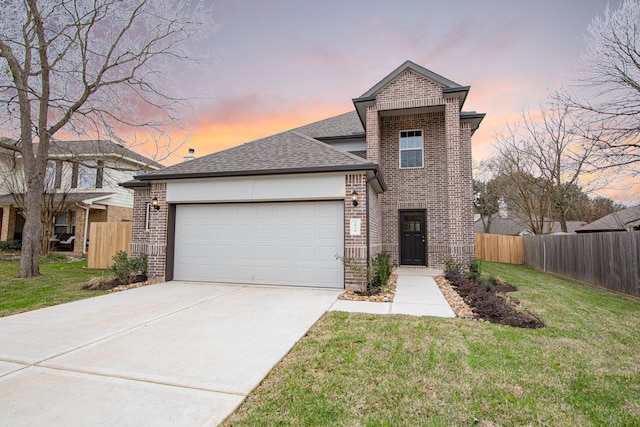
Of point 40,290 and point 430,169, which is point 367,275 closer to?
point 430,169

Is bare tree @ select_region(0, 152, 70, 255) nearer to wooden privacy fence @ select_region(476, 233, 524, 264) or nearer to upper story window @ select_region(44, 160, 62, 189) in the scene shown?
upper story window @ select_region(44, 160, 62, 189)

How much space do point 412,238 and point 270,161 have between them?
22.0 feet

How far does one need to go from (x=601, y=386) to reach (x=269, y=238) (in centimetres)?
669

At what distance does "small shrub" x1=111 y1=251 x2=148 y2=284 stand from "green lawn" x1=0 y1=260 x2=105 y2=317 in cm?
90

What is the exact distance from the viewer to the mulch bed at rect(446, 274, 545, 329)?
17.0 ft

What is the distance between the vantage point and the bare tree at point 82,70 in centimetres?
973

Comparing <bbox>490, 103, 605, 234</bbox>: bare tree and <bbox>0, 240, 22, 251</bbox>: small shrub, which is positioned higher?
<bbox>490, 103, 605, 234</bbox>: bare tree

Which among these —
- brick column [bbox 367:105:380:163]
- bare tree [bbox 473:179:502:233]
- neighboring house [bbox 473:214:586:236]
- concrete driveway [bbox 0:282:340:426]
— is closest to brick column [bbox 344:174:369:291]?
concrete driveway [bbox 0:282:340:426]

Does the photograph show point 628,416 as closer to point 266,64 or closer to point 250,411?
point 250,411

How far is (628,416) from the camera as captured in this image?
2617 mm

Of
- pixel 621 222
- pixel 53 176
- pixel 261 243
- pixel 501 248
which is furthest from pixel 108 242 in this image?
pixel 621 222

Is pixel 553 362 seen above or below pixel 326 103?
below

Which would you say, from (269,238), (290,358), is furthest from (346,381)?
(269,238)

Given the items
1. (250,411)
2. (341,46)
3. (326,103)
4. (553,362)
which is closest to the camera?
(250,411)
